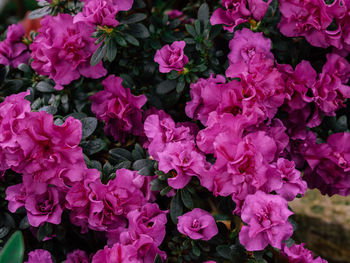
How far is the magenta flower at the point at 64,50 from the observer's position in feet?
4.51

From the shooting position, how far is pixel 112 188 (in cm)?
123

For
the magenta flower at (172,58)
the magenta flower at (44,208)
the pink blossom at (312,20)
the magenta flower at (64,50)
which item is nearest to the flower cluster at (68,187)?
the magenta flower at (44,208)

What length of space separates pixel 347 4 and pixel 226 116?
60 centimetres

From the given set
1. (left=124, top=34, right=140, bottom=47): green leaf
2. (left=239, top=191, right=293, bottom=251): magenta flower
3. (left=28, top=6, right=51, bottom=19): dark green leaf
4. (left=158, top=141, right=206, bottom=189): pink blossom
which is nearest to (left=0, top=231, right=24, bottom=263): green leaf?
(left=158, top=141, right=206, bottom=189): pink blossom

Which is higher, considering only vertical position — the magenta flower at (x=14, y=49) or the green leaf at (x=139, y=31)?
the green leaf at (x=139, y=31)

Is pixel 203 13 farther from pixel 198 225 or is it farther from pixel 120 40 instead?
pixel 198 225

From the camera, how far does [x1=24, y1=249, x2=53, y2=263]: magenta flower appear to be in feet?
4.26

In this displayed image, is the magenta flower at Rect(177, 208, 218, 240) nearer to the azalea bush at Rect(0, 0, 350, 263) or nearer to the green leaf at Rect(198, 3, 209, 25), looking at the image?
the azalea bush at Rect(0, 0, 350, 263)

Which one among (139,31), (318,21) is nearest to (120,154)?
(139,31)

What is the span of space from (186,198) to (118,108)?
418 millimetres

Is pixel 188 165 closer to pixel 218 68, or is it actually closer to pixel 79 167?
pixel 79 167

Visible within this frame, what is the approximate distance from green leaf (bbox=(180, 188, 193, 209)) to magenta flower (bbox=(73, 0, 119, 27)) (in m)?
0.59

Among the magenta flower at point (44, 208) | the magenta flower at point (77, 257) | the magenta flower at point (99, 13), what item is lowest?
the magenta flower at point (77, 257)

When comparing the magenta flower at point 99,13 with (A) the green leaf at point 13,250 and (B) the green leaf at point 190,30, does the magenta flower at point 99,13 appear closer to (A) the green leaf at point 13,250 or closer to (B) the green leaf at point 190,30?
(B) the green leaf at point 190,30
